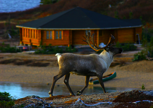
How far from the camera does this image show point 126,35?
33312 mm

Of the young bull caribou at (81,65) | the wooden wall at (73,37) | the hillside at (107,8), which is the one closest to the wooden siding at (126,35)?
the wooden wall at (73,37)

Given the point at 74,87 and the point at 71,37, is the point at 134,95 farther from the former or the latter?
the point at 71,37

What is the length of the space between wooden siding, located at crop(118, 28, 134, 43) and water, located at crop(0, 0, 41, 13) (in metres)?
46.5

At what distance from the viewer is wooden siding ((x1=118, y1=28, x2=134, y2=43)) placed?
107 ft

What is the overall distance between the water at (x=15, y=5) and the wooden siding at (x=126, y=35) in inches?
1829

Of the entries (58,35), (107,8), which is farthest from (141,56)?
(107,8)

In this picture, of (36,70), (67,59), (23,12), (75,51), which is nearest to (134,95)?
(67,59)

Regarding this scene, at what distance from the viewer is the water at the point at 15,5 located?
246 ft

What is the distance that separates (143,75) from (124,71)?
1.73 metres

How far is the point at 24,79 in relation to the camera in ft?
58.7

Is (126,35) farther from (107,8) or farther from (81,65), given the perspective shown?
(107,8)

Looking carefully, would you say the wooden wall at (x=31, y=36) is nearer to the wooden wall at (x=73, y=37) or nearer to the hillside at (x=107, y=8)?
the wooden wall at (x=73, y=37)

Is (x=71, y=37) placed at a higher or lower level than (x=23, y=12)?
lower

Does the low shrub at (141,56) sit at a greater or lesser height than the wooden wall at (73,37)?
lesser
